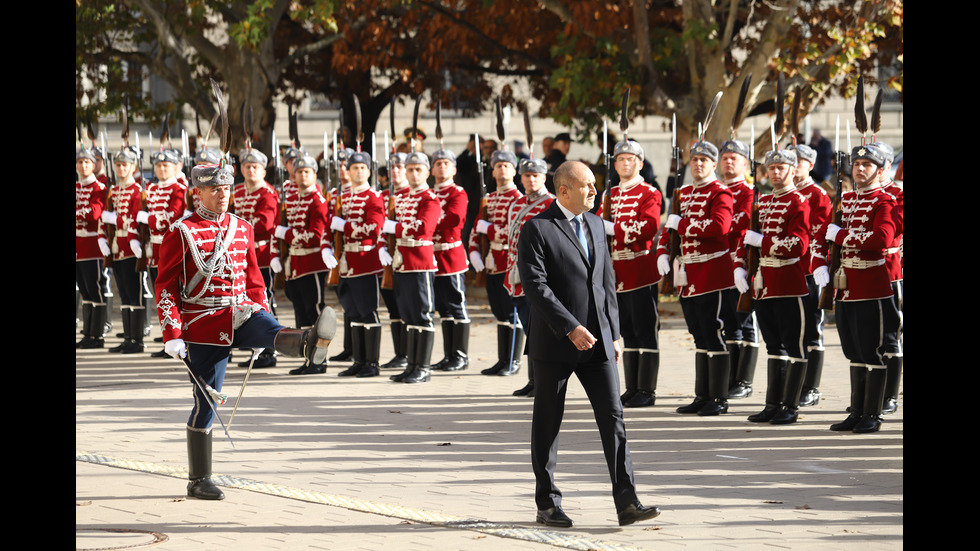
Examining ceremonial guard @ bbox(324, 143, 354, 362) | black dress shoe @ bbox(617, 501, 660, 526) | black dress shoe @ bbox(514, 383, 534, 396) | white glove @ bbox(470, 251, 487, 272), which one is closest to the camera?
black dress shoe @ bbox(617, 501, 660, 526)

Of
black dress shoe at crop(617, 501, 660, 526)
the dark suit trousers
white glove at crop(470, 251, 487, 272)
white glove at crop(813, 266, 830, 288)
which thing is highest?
white glove at crop(813, 266, 830, 288)

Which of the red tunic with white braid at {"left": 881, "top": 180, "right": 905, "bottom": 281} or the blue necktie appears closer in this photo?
the blue necktie

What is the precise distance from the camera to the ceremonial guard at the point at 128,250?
13914mm

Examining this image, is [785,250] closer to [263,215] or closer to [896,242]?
[896,242]

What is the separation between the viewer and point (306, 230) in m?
12.7

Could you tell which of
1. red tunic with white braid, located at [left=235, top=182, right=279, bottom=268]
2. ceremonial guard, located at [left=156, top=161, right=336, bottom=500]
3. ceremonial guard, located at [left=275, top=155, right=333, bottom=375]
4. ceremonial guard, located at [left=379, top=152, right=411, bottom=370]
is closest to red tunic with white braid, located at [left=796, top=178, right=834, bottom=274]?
ceremonial guard, located at [left=379, top=152, right=411, bottom=370]

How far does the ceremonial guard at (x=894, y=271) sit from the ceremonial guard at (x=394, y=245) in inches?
168

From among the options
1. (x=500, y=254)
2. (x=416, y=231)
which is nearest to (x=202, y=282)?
(x=416, y=231)

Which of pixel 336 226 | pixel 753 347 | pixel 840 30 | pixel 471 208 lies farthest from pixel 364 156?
pixel 840 30

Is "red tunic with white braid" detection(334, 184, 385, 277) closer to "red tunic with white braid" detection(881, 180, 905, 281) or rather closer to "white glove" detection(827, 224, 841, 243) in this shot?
"white glove" detection(827, 224, 841, 243)

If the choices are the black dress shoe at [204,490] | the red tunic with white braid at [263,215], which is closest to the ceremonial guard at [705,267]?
the black dress shoe at [204,490]

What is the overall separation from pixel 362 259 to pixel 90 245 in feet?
11.5

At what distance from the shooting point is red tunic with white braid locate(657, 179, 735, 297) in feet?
32.3

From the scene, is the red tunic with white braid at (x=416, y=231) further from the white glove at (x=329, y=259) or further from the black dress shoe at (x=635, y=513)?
the black dress shoe at (x=635, y=513)
